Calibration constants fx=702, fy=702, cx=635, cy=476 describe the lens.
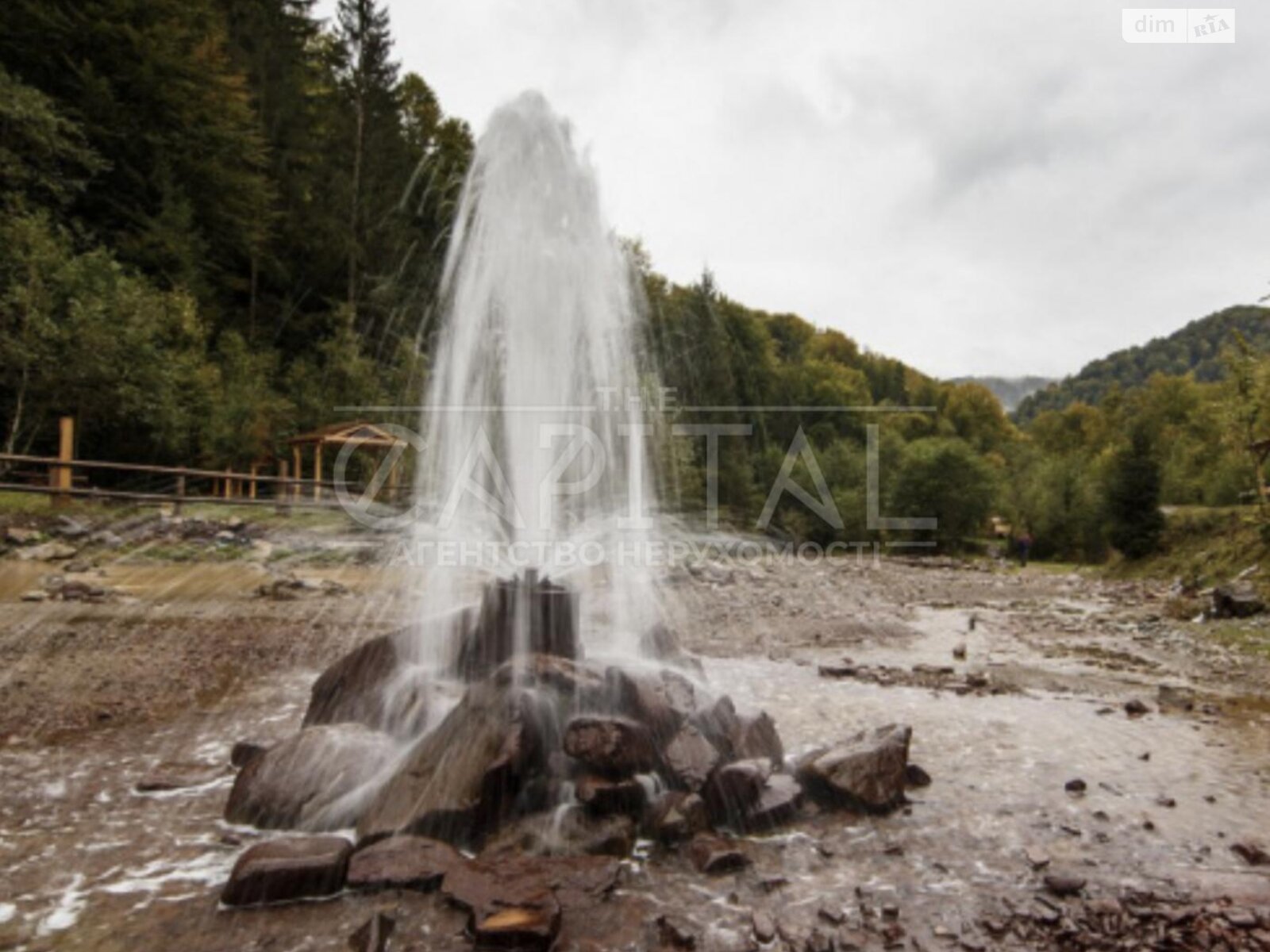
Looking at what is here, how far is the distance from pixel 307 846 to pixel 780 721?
7076 millimetres

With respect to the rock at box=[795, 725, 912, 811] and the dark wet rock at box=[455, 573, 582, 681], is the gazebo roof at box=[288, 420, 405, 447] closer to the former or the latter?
the dark wet rock at box=[455, 573, 582, 681]

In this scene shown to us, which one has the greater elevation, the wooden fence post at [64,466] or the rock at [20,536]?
the wooden fence post at [64,466]

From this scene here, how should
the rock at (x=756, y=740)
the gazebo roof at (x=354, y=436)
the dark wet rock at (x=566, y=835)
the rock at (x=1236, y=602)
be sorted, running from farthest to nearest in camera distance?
the gazebo roof at (x=354, y=436) < the rock at (x=1236, y=602) < the rock at (x=756, y=740) < the dark wet rock at (x=566, y=835)

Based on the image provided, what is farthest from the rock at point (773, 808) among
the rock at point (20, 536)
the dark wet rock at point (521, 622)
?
the rock at point (20, 536)

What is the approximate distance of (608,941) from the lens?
5.30m

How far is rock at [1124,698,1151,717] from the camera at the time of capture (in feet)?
38.0

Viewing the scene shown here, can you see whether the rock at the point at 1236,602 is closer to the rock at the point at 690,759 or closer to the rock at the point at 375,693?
the rock at the point at 690,759

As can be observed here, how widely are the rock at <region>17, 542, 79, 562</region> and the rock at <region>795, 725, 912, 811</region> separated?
22.5 meters

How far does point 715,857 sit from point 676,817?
0.57 metres

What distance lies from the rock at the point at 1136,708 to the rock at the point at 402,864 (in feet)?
36.6

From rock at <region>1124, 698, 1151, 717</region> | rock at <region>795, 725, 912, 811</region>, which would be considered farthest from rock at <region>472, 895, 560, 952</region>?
rock at <region>1124, 698, 1151, 717</region>

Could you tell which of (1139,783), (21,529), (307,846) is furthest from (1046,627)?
(21,529)

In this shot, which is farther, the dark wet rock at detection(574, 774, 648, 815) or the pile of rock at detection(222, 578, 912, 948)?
the dark wet rock at detection(574, 774, 648, 815)

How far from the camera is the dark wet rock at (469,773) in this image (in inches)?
Answer: 258
